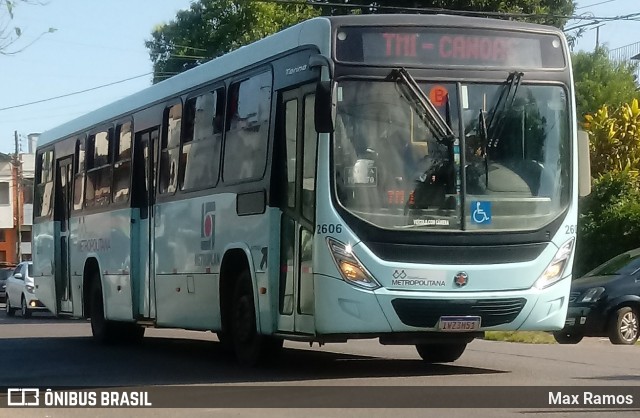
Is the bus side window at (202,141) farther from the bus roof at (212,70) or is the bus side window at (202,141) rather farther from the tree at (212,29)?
the tree at (212,29)

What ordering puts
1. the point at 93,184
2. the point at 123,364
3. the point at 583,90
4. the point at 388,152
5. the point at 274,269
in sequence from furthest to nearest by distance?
the point at 583,90 → the point at 93,184 → the point at 123,364 → the point at 274,269 → the point at 388,152

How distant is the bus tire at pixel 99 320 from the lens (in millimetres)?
20281

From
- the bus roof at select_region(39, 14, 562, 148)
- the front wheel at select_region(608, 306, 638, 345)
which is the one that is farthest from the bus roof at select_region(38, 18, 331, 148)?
the front wheel at select_region(608, 306, 638, 345)

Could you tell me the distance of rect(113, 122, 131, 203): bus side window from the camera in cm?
1873

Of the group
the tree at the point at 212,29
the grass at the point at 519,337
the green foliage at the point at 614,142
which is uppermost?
the tree at the point at 212,29

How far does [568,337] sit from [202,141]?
7.64 metres

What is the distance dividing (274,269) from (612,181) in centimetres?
1919

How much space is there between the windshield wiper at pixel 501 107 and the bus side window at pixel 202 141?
376cm

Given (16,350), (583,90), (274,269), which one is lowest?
(16,350)

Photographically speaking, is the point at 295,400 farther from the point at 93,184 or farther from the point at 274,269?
the point at 93,184

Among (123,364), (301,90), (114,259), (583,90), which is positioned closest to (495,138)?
(301,90)

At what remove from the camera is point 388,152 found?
1241 cm

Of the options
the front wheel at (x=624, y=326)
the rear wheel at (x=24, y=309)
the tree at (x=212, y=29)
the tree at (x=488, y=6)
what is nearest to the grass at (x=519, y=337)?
the front wheel at (x=624, y=326)

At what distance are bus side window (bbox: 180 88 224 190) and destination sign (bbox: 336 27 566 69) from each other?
3022mm
